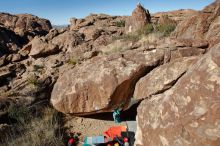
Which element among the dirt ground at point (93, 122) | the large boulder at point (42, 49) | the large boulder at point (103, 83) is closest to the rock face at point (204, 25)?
the large boulder at point (103, 83)

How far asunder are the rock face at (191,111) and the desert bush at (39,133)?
295 cm

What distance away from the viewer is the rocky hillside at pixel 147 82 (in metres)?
3.83

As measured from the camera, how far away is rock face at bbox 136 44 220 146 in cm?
362

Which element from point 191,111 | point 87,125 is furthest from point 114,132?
point 191,111

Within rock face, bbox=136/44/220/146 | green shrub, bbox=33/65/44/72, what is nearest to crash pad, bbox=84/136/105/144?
rock face, bbox=136/44/220/146

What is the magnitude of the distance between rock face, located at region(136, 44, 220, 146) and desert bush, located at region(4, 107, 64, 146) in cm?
295

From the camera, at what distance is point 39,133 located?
Answer: 6.78m

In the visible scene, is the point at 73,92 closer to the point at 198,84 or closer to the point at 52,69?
the point at 52,69

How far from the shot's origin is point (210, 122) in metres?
3.59

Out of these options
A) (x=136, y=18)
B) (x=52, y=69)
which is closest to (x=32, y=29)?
(x=136, y=18)

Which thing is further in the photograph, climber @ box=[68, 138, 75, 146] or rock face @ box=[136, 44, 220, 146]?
climber @ box=[68, 138, 75, 146]

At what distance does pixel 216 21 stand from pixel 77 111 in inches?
187

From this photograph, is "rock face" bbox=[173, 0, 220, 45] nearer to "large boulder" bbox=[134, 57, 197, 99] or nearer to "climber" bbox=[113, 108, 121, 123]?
"large boulder" bbox=[134, 57, 197, 99]

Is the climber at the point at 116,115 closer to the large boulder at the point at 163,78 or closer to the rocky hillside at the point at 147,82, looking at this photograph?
the rocky hillside at the point at 147,82
